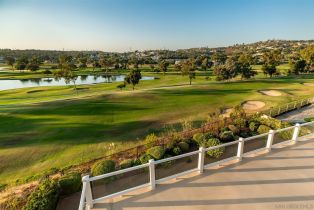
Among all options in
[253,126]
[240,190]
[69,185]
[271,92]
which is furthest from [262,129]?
[271,92]

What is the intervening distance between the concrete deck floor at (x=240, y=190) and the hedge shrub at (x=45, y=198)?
1978mm

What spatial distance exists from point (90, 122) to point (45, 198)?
14.2 metres

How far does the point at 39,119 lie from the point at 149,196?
63.1ft

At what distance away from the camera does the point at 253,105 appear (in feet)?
82.5

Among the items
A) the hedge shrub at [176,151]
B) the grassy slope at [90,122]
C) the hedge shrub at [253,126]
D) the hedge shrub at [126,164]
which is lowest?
the grassy slope at [90,122]

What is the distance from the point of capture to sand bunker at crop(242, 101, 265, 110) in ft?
79.1

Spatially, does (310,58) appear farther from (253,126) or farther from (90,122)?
(90,122)

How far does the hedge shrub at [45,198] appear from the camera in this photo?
20.4 ft

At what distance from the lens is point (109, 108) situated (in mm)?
24594

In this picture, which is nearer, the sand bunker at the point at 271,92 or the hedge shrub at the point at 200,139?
the hedge shrub at the point at 200,139

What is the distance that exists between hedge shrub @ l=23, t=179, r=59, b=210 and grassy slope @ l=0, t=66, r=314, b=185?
6090mm

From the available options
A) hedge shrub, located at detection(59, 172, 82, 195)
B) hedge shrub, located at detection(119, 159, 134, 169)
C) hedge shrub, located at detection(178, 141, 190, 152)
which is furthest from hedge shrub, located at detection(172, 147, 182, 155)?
hedge shrub, located at detection(59, 172, 82, 195)

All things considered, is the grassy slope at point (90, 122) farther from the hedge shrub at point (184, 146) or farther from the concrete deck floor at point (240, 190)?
the concrete deck floor at point (240, 190)

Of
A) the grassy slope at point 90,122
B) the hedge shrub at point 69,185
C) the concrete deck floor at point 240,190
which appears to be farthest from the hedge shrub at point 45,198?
the grassy slope at point 90,122
